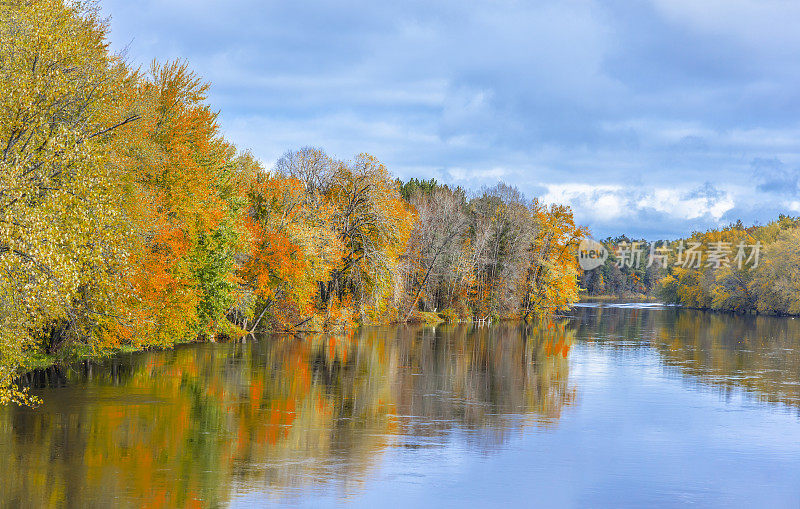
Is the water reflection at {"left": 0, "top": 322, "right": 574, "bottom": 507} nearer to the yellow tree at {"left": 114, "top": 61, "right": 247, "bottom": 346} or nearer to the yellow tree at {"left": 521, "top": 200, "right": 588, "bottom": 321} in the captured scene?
the yellow tree at {"left": 114, "top": 61, "right": 247, "bottom": 346}

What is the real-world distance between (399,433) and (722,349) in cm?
4219

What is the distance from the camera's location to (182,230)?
45.1 metres

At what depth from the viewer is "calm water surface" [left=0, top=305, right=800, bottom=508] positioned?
18844 millimetres

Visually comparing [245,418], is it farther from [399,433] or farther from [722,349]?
[722,349]

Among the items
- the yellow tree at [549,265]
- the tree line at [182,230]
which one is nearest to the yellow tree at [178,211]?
the tree line at [182,230]

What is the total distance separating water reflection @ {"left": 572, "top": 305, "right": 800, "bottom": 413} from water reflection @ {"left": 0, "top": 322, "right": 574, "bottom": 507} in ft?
28.6

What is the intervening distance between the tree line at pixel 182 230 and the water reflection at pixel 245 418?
2.15 meters

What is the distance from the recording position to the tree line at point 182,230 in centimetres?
1912

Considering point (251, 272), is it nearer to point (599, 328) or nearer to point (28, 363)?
point (28, 363)

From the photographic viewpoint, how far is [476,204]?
3868 inches

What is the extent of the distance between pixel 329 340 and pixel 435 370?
58.5 feet

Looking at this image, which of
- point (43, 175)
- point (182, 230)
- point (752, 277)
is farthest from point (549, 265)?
point (43, 175)

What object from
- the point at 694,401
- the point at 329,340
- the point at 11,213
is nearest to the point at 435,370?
the point at 694,401

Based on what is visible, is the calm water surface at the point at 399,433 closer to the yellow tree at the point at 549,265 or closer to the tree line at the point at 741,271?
the yellow tree at the point at 549,265
